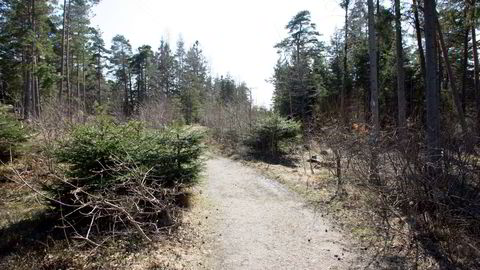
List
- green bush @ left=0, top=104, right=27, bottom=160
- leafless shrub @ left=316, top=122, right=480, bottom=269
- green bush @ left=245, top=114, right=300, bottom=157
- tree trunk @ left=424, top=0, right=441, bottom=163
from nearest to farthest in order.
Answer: leafless shrub @ left=316, top=122, right=480, bottom=269 < tree trunk @ left=424, top=0, right=441, bottom=163 < green bush @ left=0, top=104, right=27, bottom=160 < green bush @ left=245, top=114, right=300, bottom=157

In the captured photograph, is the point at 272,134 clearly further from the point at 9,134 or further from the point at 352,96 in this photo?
the point at 9,134

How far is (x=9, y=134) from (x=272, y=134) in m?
10.7

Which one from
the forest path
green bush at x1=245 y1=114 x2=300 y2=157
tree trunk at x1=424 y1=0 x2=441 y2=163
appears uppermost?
tree trunk at x1=424 y1=0 x2=441 y2=163

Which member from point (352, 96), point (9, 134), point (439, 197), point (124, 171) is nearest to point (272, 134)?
point (352, 96)

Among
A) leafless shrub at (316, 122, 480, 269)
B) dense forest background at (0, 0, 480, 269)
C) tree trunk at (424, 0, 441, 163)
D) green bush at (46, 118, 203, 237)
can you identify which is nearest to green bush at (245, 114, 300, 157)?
dense forest background at (0, 0, 480, 269)

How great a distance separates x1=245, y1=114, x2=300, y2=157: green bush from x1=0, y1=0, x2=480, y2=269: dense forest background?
7cm

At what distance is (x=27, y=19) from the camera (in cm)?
1845

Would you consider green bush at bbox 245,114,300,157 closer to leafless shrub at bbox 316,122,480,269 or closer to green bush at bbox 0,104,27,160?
green bush at bbox 0,104,27,160

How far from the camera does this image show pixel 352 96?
851 inches

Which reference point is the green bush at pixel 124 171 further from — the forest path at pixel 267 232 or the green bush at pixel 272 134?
the green bush at pixel 272 134

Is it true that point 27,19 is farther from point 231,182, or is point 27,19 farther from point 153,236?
point 153,236

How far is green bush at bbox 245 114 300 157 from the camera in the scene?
1599 cm

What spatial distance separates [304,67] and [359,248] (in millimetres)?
19541

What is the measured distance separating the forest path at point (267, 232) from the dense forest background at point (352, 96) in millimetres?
1268
